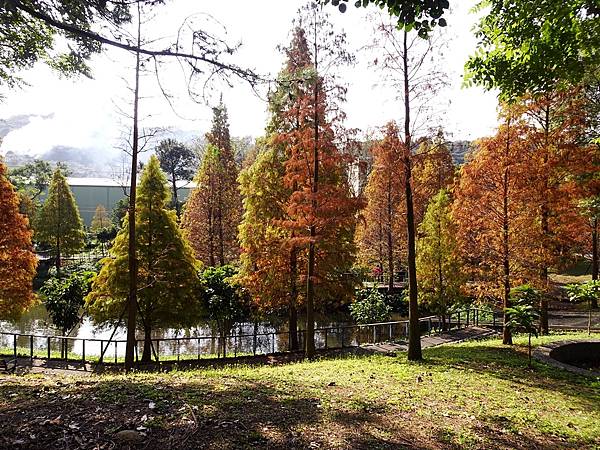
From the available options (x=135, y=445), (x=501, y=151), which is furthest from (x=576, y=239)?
(x=135, y=445)

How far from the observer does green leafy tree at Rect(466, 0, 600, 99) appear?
16.6 ft

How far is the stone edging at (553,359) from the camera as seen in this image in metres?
10.2

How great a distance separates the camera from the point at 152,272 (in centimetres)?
1477

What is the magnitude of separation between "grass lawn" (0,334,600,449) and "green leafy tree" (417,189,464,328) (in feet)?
37.1

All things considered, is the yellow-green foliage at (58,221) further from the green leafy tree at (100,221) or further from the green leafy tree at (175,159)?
the green leafy tree at (100,221)

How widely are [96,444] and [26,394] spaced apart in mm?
2373

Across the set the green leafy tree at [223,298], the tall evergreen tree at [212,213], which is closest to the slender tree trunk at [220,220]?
the tall evergreen tree at [212,213]

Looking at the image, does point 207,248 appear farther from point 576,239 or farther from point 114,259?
point 576,239

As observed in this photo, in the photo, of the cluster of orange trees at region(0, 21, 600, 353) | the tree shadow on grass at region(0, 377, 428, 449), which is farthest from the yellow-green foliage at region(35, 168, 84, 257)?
the tree shadow on grass at region(0, 377, 428, 449)

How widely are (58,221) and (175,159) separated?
14644 mm

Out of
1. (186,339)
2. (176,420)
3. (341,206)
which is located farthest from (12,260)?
(176,420)

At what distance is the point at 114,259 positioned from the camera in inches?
577

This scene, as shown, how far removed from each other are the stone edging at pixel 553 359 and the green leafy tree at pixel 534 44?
712 cm

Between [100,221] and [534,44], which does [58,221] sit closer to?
[100,221]
